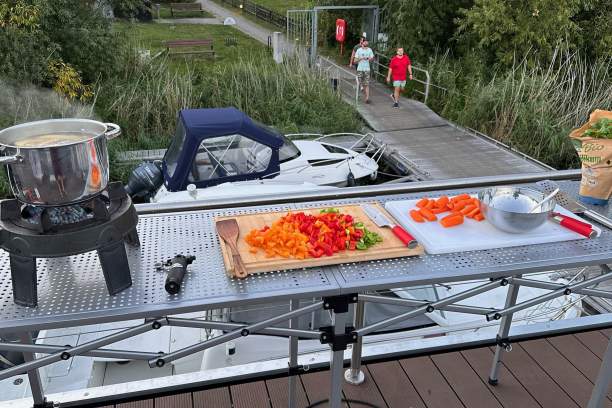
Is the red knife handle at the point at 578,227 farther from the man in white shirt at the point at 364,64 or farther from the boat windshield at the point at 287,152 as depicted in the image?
the man in white shirt at the point at 364,64

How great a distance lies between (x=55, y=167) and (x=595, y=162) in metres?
2.11

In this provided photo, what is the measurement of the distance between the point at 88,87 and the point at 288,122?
12.3 feet

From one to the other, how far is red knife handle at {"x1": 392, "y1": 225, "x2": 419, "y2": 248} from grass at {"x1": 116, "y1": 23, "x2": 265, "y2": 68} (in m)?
15.2

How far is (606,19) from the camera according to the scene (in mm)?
12422

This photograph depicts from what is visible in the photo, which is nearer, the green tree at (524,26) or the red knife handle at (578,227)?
the red knife handle at (578,227)

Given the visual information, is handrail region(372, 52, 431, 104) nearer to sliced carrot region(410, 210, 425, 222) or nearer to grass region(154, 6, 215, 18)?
sliced carrot region(410, 210, 425, 222)

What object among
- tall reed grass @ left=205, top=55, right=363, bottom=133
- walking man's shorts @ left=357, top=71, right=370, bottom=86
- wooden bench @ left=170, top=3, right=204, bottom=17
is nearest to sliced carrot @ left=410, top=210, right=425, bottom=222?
tall reed grass @ left=205, top=55, right=363, bottom=133

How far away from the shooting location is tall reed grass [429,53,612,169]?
892cm

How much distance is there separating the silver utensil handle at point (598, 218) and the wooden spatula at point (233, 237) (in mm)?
1514

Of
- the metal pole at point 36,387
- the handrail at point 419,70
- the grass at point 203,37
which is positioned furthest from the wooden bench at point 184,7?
the metal pole at point 36,387

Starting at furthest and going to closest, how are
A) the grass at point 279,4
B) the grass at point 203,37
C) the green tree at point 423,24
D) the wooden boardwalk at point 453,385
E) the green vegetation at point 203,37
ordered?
1. the grass at point 279,4
2. the grass at point 203,37
3. the green vegetation at point 203,37
4. the green tree at point 423,24
5. the wooden boardwalk at point 453,385

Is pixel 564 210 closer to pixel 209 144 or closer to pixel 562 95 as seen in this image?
pixel 209 144

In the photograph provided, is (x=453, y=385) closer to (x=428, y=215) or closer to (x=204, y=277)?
(x=428, y=215)

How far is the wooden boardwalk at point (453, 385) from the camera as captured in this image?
110 inches
